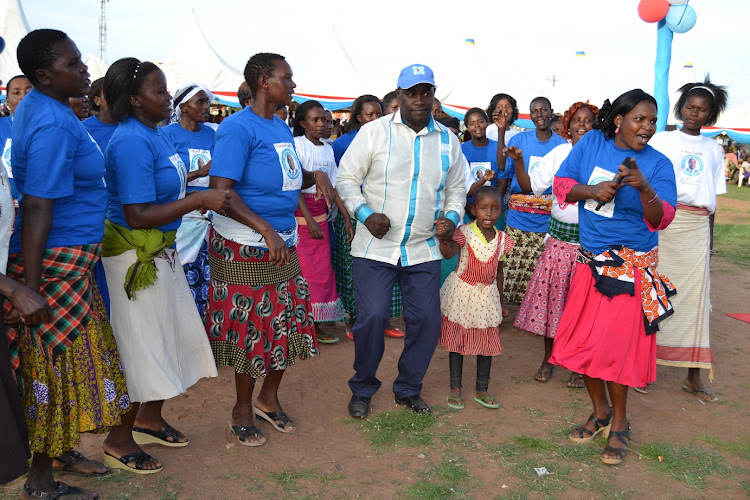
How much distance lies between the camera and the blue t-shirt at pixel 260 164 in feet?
10.8

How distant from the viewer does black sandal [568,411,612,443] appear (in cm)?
382

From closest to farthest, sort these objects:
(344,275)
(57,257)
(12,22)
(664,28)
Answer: (57,257), (344,275), (664,28), (12,22)

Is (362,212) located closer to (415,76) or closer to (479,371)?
(415,76)

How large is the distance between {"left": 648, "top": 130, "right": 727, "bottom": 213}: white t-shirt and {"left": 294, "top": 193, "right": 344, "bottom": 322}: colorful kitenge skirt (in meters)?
2.78

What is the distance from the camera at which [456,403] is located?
4297mm

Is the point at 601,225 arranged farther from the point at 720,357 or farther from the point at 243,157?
the point at 720,357

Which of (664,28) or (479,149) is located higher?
(664,28)

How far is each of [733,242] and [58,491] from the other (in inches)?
477

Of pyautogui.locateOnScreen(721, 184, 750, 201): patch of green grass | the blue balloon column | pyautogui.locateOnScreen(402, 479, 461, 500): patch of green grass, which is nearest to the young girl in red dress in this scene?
pyautogui.locateOnScreen(402, 479, 461, 500): patch of green grass

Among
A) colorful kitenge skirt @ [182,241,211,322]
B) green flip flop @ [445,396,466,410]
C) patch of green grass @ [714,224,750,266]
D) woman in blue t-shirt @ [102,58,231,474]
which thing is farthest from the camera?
patch of green grass @ [714,224,750,266]

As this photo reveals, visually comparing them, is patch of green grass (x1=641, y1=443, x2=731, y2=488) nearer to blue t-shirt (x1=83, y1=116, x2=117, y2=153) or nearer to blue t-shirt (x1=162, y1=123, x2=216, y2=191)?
blue t-shirt (x1=162, y1=123, x2=216, y2=191)

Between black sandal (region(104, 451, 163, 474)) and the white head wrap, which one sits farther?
the white head wrap

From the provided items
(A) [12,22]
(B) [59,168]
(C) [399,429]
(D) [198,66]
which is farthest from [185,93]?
(A) [12,22]

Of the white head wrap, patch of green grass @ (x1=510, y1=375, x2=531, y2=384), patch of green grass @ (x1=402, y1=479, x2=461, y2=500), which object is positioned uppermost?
the white head wrap
